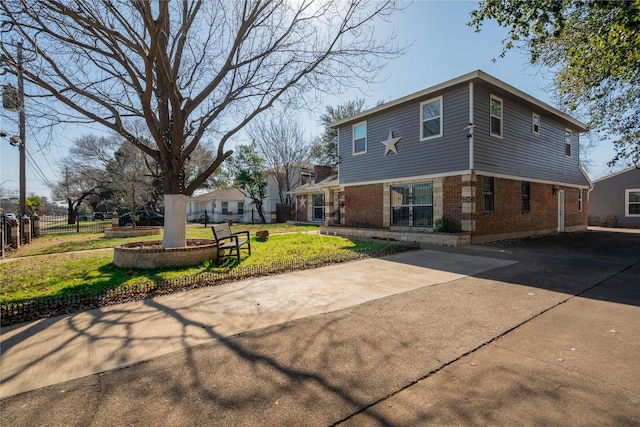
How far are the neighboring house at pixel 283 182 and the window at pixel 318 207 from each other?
17.2ft

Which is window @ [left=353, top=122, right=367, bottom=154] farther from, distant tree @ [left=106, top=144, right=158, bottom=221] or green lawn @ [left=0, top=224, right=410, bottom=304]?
distant tree @ [left=106, top=144, right=158, bottom=221]

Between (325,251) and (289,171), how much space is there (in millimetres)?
22033

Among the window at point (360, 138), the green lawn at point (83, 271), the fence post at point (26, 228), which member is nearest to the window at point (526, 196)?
the window at point (360, 138)

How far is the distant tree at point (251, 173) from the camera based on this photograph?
27312 millimetres

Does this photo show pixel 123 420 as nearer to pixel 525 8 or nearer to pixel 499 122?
pixel 525 8

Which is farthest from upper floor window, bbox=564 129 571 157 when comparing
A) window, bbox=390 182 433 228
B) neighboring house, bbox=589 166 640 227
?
window, bbox=390 182 433 228

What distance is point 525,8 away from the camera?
640 centimetres

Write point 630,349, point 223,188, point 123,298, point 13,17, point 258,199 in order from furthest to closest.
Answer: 1. point 223,188
2. point 258,199
3. point 13,17
4. point 123,298
5. point 630,349

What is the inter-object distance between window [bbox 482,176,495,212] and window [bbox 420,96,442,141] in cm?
249

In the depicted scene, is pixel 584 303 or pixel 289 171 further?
pixel 289 171

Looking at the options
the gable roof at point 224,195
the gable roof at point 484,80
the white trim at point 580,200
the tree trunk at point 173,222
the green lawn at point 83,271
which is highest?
the gable roof at point 484,80

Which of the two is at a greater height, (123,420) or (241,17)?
(241,17)

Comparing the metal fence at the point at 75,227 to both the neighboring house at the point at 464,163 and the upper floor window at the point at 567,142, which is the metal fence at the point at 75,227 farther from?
the upper floor window at the point at 567,142

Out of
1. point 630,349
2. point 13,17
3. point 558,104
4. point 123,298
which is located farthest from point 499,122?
point 13,17
